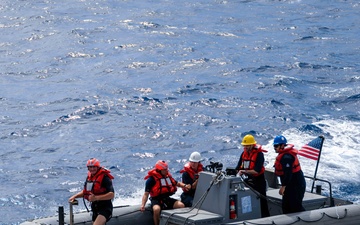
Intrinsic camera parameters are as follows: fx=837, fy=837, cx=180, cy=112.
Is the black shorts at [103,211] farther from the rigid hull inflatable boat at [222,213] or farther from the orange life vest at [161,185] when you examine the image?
the orange life vest at [161,185]

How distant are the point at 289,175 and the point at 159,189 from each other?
256cm

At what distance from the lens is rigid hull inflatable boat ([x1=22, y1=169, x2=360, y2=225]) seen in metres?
15.9

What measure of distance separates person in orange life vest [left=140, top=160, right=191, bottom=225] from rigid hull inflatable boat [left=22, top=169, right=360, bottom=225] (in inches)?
9.4

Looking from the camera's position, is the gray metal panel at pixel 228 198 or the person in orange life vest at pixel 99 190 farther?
the gray metal panel at pixel 228 198

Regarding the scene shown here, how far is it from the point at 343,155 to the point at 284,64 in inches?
460

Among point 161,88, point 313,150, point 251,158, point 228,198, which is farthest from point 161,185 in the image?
point 161,88

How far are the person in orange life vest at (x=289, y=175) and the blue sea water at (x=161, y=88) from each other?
6872 mm

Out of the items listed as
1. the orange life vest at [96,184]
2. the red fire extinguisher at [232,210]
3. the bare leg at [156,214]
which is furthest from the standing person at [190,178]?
the orange life vest at [96,184]

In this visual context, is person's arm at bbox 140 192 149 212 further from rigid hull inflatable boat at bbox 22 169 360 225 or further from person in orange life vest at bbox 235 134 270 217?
person in orange life vest at bbox 235 134 270 217

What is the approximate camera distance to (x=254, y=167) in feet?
54.6

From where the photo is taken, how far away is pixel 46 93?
113 feet

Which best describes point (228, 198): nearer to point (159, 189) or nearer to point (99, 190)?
point (159, 189)

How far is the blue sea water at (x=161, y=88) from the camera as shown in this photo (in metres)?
26.3

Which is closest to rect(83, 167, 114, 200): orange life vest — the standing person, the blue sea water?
the standing person
